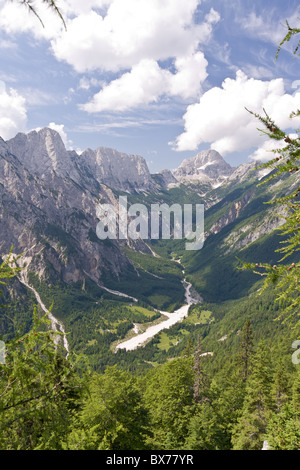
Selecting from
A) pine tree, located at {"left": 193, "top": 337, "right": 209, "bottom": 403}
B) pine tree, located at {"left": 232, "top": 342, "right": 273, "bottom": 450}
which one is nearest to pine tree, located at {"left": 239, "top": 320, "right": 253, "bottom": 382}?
pine tree, located at {"left": 232, "top": 342, "right": 273, "bottom": 450}

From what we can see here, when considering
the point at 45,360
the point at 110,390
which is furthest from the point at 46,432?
the point at 110,390

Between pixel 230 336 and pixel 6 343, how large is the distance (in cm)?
21325

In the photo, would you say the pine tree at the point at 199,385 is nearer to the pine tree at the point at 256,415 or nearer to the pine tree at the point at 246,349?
the pine tree at the point at 256,415

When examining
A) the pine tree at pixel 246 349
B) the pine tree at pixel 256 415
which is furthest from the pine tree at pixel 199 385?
the pine tree at pixel 246 349

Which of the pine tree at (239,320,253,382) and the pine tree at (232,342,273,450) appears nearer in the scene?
the pine tree at (232,342,273,450)

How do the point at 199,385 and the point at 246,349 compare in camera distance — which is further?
the point at 246,349

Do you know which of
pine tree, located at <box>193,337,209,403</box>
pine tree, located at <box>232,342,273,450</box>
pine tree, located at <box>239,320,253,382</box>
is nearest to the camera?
pine tree, located at <box>232,342,273,450</box>

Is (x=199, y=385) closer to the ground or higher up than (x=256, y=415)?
higher up

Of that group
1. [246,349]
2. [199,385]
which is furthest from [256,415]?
[246,349]

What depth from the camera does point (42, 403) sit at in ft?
27.9

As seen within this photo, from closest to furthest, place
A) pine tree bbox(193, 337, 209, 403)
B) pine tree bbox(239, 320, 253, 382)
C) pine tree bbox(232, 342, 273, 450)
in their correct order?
pine tree bbox(232, 342, 273, 450) < pine tree bbox(193, 337, 209, 403) < pine tree bbox(239, 320, 253, 382)

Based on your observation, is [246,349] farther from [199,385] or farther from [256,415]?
[256,415]

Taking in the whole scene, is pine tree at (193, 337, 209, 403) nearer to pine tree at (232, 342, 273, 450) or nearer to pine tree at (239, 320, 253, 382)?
pine tree at (232, 342, 273, 450)
